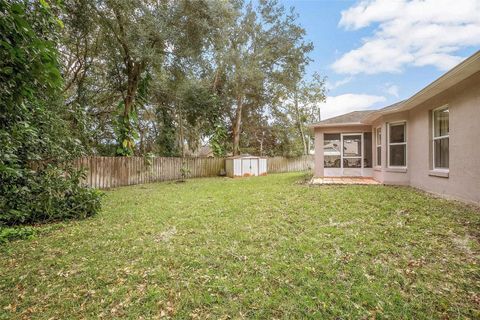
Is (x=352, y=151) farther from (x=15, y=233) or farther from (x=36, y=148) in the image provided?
(x=15, y=233)

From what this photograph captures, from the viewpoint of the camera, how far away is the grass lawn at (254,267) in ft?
7.05

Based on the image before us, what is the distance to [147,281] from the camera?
102 inches

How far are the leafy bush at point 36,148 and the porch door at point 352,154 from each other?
995 centimetres

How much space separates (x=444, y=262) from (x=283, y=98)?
1937 centimetres

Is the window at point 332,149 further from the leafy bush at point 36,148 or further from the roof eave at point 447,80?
the leafy bush at point 36,148

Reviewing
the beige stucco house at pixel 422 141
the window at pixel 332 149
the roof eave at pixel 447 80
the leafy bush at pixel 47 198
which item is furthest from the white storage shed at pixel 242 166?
the leafy bush at pixel 47 198

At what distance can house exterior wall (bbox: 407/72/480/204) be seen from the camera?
487cm

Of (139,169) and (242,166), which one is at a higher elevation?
(139,169)

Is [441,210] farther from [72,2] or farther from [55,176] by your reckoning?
[72,2]

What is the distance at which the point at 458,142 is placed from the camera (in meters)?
5.38

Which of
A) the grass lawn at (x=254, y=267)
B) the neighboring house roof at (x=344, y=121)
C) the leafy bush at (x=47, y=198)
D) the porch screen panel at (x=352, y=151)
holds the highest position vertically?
the neighboring house roof at (x=344, y=121)

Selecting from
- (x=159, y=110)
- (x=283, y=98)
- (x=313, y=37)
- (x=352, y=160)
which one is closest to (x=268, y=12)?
(x=313, y=37)

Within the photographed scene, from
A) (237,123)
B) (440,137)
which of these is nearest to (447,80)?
(440,137)

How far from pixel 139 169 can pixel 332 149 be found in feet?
31.1
